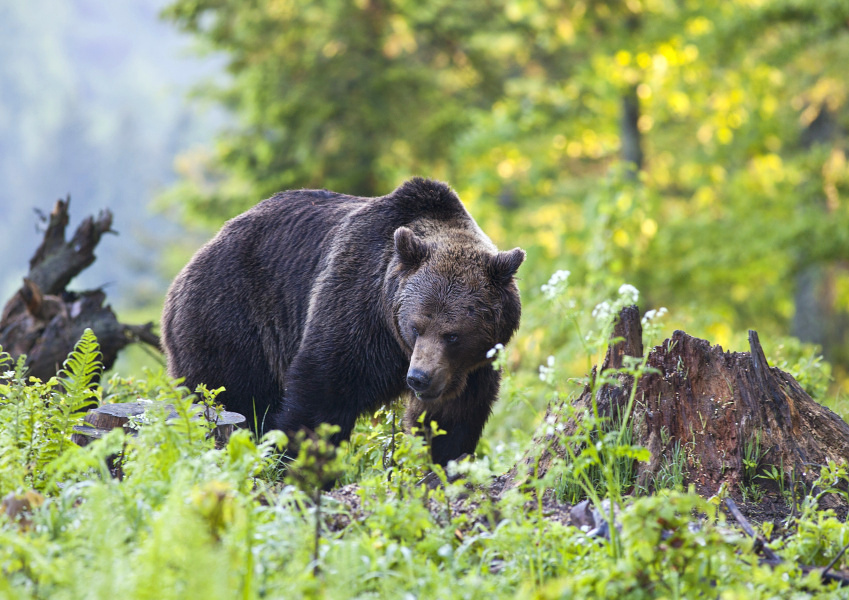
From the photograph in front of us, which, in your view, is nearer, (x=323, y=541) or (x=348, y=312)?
(x=323, y=541)

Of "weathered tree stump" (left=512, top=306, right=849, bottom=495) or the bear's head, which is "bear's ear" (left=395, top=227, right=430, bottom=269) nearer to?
the bear's head

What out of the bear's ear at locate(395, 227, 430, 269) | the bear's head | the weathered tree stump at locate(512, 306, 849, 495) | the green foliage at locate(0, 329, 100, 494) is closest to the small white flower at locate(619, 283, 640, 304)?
the weathered tree stump at locate(512, 306, 849, 495)

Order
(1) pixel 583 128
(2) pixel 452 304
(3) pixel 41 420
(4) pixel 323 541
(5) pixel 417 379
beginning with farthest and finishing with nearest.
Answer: (1) pixel 583 128, (2) pixel 452 304, (5) pixel 417 379, (3) pixel 41 420, (4) pixel 323 541

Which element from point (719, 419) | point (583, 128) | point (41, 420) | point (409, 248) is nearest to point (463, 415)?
point (409, 248)

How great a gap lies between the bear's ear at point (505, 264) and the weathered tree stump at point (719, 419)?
2.99 ft

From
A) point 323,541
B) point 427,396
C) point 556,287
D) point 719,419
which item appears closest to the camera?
point 323,541

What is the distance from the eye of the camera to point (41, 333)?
710 cm

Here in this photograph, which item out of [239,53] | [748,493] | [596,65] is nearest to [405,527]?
[748,493]

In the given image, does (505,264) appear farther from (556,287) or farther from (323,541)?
(323,541)

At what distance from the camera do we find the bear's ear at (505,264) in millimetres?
5082

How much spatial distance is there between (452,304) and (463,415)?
2.78 feet

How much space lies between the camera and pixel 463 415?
214 inches

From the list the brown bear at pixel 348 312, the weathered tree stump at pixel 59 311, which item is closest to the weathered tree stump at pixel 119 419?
the brown bear at pixel 348 312

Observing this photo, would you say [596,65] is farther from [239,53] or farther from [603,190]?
[239,53]
